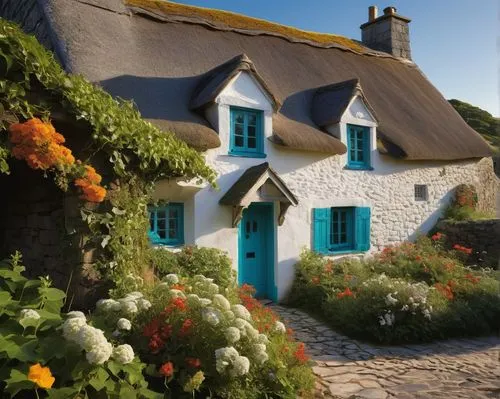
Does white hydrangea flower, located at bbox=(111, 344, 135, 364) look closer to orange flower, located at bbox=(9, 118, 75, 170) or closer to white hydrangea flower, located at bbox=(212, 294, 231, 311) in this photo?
white hydrangea flower, located at bbox=(212, 294, 231, 311)

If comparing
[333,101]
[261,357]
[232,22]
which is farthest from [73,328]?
[232,22]

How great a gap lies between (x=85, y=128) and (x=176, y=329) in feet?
7.24

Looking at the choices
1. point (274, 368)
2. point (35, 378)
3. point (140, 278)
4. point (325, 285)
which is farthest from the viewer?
point (325, 285)

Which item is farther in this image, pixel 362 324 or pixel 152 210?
pixel 152 210

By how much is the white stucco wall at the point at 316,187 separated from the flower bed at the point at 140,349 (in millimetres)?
3100

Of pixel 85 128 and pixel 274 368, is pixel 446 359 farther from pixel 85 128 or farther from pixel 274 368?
pixel 85 128

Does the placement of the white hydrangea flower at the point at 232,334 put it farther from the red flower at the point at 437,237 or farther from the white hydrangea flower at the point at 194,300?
the red flower at the point at 437,237

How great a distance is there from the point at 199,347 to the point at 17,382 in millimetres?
1433

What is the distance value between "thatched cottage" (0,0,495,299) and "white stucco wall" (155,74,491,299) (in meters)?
0.03

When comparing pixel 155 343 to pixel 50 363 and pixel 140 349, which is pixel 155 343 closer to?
pixel 140 349

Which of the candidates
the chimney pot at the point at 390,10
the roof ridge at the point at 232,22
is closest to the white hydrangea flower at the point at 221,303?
the roof ridge at the point at 232,22

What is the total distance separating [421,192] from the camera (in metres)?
10.6

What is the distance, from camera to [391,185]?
9.88 metres

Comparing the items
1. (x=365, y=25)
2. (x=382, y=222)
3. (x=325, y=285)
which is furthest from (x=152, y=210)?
(x=365, y=25)
